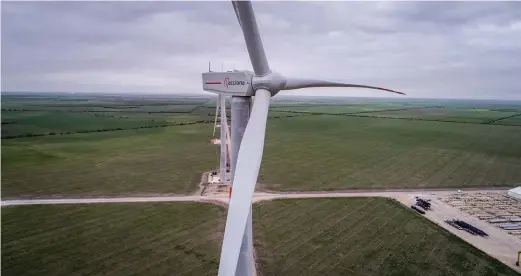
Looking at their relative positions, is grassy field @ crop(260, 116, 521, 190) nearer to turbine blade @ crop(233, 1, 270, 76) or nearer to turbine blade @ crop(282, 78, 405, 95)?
turbine blade @ crop(282, 78, 405, 95)

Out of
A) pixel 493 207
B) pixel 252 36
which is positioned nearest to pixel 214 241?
pixel 252 36

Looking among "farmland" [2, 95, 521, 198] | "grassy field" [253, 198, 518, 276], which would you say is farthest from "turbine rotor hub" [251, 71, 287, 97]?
"farmland" [2, 95, 521, 198]

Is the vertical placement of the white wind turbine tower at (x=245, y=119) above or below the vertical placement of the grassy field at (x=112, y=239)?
above

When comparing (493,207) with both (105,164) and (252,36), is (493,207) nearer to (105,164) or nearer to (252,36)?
(252,36)

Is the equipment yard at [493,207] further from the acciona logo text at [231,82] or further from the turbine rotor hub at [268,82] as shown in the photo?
the acciona logo text at [231,82]

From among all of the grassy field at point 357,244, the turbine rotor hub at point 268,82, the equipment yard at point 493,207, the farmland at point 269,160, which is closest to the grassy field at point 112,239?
the grassy field at point 357,244

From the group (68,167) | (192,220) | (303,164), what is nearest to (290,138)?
(303,164)
